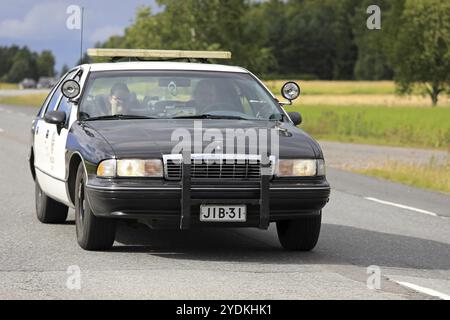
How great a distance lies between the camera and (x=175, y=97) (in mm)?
9922

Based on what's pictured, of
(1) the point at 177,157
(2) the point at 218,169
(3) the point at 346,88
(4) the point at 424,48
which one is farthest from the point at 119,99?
(3) the point at 346,88

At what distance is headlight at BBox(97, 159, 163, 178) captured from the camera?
333 inches

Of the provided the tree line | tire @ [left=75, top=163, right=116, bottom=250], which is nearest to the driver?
tire @ [left=75, top=163, right=116, bottom=250]

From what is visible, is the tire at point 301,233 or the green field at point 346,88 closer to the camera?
the tire at point 301,233

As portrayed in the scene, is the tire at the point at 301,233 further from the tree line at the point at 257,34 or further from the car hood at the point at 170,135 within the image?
the tree line at the point at 257,34

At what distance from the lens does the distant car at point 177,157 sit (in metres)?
8.45

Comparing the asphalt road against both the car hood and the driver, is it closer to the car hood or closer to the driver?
the car hood

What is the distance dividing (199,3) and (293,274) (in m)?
59.4

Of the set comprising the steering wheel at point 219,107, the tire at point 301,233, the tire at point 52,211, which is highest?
the steering wheel at point 219,107

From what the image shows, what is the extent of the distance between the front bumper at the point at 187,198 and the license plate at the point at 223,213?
0.04 metres

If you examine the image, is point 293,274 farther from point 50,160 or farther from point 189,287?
point 50,160

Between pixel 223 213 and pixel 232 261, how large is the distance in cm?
43

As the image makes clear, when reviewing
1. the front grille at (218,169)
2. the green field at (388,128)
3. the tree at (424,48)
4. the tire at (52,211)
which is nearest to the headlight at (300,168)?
the front grille at (218,169)

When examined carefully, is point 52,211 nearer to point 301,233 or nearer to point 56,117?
point 56,117
